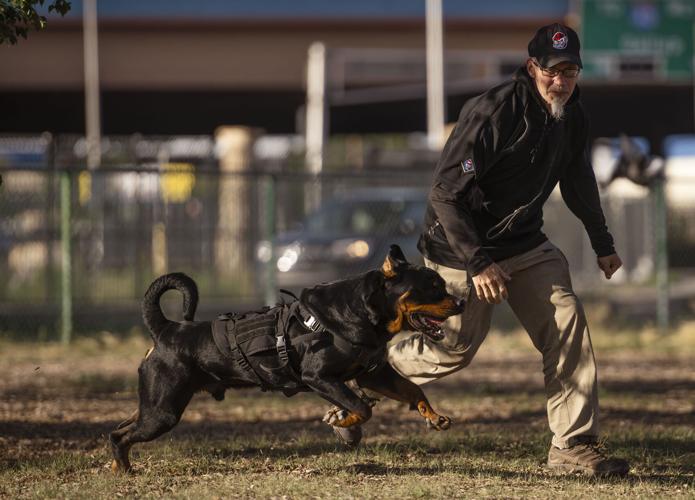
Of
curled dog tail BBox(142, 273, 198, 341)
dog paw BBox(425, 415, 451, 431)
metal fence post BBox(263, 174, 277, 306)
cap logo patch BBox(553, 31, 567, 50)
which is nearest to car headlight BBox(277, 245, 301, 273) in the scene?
metal fence post BBox(263, 174, 277, 306)

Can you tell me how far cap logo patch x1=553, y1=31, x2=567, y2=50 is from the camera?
5484 millimetres

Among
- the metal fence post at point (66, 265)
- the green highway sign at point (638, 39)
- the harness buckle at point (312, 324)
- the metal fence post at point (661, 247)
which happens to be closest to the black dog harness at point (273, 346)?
the harness buckle at point (312, 324)

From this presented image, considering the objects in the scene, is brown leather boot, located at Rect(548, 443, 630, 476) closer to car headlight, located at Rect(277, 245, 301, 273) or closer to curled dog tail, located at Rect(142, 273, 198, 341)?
curled dog tail, located at Rect(142, 273, 198, 341)

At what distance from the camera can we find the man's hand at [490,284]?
5520mm

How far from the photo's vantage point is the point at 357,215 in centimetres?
1450

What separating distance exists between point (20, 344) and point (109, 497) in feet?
25.0

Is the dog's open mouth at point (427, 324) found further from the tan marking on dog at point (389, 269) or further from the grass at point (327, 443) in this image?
the grass at point (327, 443)

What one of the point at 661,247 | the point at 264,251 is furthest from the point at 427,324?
the point at 661,247

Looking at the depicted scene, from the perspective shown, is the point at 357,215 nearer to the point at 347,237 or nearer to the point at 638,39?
the point at 347,237

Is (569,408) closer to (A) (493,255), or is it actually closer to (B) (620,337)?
(A) (493,255)

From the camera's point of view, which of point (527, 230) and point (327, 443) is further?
point (327, 443)

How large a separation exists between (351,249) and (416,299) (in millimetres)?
8765

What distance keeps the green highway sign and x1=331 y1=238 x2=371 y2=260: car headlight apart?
11.7 m

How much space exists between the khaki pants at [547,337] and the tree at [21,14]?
238 cm
